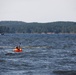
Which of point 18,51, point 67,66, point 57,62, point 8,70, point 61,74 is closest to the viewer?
point 61,74

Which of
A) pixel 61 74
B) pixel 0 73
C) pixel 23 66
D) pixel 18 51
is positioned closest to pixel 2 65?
pixel 23 66

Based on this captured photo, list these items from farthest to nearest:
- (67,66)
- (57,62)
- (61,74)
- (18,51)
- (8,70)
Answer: (18,51) → (57,62) → (67,66) → (8,70) → (61,74)

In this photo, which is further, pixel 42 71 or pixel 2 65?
pixel 2 65

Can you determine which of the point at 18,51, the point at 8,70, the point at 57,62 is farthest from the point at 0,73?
the point at 18,51

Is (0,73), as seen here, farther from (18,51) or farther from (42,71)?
(18,51)

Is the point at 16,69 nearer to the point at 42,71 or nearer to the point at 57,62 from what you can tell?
the point at 42,71

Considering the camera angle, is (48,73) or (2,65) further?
(2,65)

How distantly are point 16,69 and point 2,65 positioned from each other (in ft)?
16.4

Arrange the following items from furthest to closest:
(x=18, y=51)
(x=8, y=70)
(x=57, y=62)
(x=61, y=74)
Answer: (x=18, y=51) < (x=57, y=62) < (x=8, y=70) < (x=61, y=74)

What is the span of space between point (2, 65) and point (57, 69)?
28.0ft

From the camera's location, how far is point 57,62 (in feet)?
172

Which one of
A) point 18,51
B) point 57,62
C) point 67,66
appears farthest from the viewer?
point 18,51

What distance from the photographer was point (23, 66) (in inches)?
1896

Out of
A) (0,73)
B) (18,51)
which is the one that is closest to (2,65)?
(0,73)
